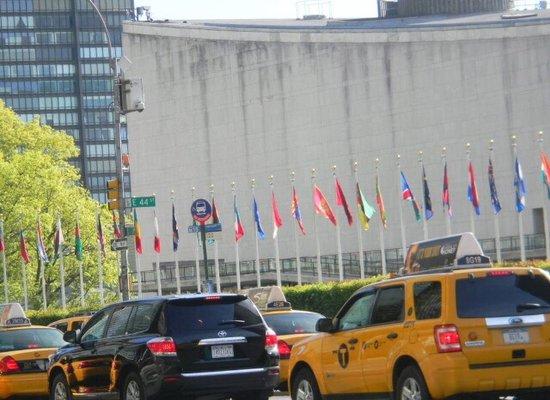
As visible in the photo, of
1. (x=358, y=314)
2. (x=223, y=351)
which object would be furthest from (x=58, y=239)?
(x=358, y=314)

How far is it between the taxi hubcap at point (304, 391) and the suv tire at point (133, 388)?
85.8 inches

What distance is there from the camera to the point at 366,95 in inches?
3593

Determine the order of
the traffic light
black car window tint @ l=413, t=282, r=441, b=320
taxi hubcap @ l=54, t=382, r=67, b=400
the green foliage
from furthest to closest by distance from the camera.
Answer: the green foliage
the traffic light
taxi hubcap @ l=54, t=382, r=67, b=400
black car window tint @ l=413, t=282, r=441, b=320

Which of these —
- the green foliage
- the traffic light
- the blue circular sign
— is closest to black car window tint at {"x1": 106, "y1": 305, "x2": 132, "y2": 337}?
the blue circular sign

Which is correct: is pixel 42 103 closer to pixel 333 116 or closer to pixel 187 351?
pixel 333 116

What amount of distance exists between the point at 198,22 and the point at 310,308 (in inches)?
2489

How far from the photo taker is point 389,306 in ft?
55.4

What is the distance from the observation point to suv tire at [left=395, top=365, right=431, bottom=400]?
15742 millimetres

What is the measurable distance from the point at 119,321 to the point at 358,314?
382cm

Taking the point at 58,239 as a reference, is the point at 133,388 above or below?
below

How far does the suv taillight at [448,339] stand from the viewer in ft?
51.0

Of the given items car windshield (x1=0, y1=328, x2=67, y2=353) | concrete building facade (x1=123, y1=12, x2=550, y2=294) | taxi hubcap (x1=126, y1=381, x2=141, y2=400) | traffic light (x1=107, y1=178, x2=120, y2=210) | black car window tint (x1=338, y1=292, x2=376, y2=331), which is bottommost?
taxi hubcap (x1=126, y1=381, x2=141, y2=400)

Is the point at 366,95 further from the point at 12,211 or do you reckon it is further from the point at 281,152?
the point at 12,211

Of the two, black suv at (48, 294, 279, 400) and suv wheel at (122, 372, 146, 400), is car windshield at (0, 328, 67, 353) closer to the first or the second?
black suv at (48, 294, 279, 400)
